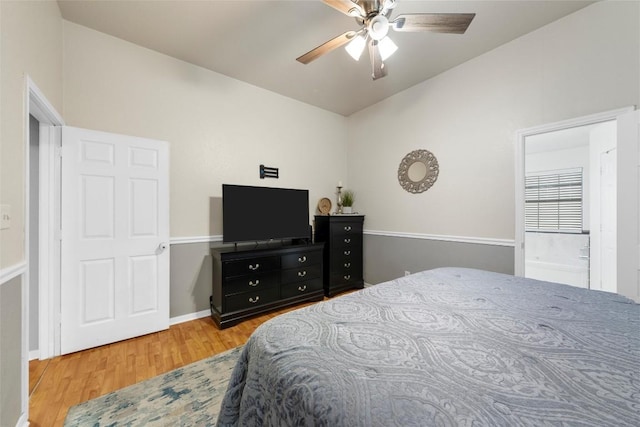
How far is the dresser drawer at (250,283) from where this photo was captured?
103 inches

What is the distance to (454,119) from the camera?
2.88 m

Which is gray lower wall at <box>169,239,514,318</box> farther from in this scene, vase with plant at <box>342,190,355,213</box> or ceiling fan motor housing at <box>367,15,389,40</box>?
ceiling fan motor housing at <box>367,15,389,40</box>

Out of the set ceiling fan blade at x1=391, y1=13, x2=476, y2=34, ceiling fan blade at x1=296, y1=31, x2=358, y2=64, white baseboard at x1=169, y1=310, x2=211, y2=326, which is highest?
ceiling fan blade at x1=296, y1=31, x2=358, y2=64

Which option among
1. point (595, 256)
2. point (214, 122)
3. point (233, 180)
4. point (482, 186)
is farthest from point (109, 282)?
point (595, 256)

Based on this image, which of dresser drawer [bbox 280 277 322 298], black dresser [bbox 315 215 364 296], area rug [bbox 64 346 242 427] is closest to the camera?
area rug [bbox 64 346 242 427]

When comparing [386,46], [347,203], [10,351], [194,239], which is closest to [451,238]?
[347,203]

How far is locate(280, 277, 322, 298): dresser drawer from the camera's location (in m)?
3.03

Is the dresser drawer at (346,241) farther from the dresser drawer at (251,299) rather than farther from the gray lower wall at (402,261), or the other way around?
the dresser drawer at (251,299)

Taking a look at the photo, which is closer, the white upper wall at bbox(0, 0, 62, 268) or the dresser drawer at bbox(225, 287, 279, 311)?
the white upper wall at bbox(0, 0, 62, 268)

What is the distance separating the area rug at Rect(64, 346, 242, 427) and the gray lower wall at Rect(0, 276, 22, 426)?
308mm

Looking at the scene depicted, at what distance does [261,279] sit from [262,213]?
793mm

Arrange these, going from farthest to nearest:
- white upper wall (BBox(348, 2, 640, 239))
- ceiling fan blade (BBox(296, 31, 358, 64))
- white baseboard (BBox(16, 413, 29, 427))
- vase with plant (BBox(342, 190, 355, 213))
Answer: vase with plant (BBox(342, 190, 355, 213))
white upper wall (BBox(348, 2, 640, 239))
ceiling fan blade (BBox(296, 31, 358, 64))
white baseboard (BBox(16, 413, 29, 427))

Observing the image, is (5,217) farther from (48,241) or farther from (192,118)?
(192,118)

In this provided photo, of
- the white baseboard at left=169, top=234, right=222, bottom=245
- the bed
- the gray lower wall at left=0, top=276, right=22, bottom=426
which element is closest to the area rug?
the gray lower wall at left=0, top=276, right=22, bottom=426
